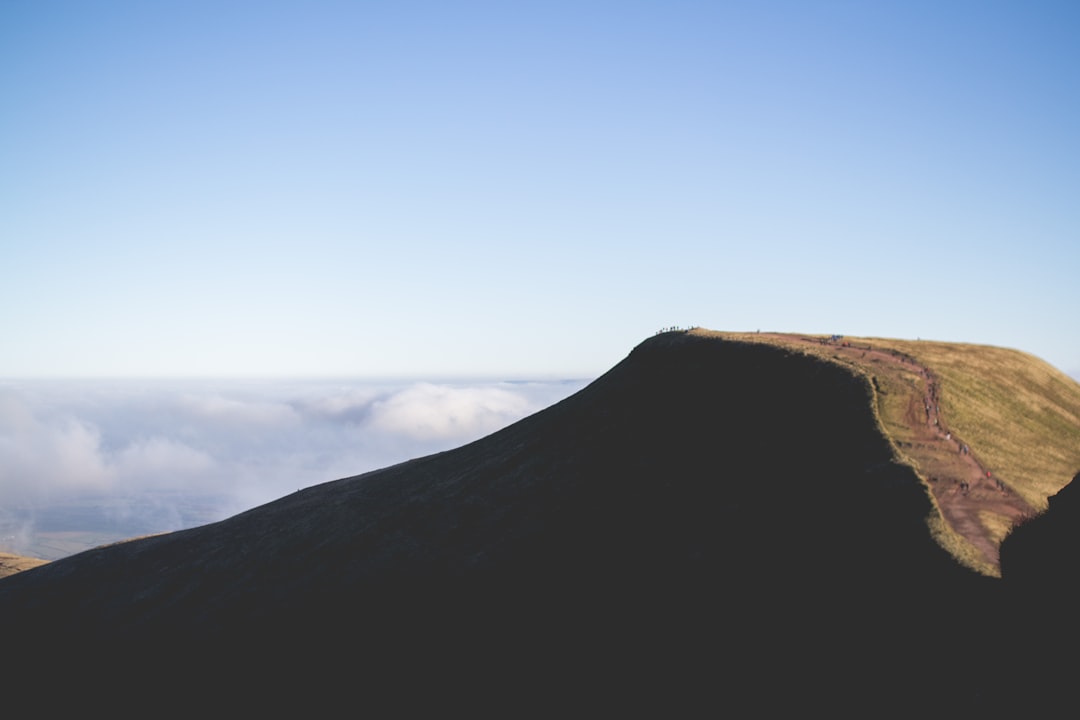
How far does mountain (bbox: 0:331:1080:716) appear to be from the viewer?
25.6 metres

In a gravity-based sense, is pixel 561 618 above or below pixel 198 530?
above

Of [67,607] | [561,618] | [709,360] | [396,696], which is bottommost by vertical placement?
[67,607]

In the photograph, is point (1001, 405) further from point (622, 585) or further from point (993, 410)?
point (622, 585)

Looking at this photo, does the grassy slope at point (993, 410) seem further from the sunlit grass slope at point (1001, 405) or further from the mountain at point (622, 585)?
the mountain at point (622, 585)

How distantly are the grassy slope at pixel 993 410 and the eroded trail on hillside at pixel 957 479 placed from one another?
0.67 feet

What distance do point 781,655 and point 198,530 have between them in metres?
73.5

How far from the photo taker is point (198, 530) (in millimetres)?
78062

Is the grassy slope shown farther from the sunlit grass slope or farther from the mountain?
the mountain

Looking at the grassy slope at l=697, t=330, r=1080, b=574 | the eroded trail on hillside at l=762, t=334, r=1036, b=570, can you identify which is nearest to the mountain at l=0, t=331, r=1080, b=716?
the grassy slope at l=697, t=330, r=1080, b=574

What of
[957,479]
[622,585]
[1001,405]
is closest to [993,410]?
[1001,405]

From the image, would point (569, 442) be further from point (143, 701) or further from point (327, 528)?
point (143, 701)

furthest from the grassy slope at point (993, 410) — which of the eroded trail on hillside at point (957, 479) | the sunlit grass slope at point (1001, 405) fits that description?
the eroded trail on hillside at point (957, 479)

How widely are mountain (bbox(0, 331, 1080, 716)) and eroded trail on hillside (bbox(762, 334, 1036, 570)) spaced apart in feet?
3.57

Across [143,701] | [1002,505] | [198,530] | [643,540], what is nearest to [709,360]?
[643,540]
